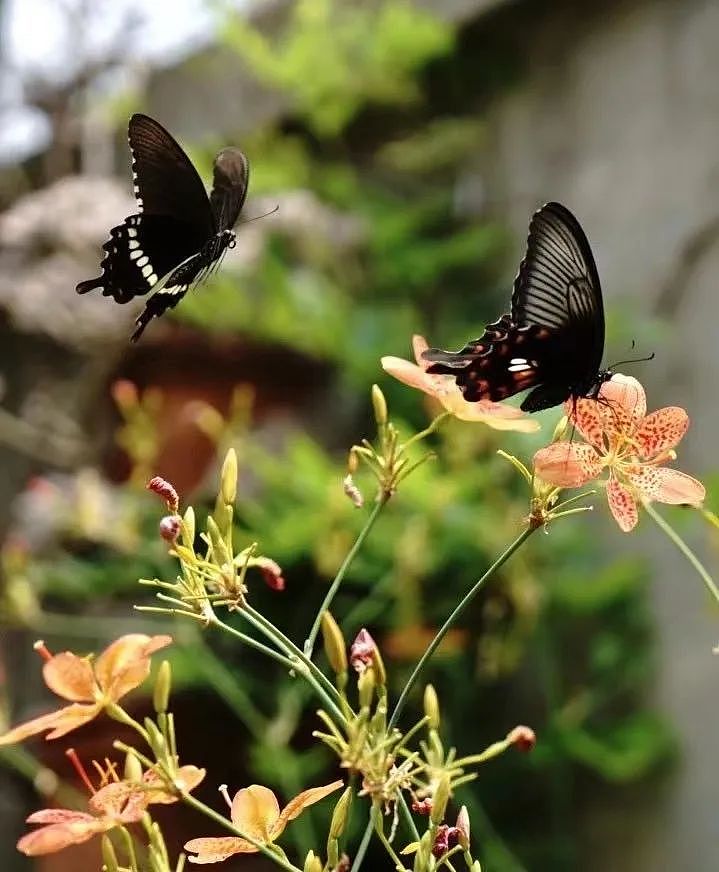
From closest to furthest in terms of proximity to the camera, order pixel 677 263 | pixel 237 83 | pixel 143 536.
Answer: pixel 143 536 → pixel 677 263 → pixel 237 83

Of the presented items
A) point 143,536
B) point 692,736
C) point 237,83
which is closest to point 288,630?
point 143,536

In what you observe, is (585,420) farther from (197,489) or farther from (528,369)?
(197,489)

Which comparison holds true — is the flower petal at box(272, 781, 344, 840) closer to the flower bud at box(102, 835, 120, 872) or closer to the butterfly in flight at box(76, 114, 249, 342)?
the flower bud at box(102, 835, 120, 872)

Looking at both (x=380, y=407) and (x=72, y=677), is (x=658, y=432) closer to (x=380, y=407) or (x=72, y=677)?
(x=380, y=407)

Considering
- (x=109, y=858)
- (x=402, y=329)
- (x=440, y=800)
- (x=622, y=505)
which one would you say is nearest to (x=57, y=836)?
(x=109, y=858)

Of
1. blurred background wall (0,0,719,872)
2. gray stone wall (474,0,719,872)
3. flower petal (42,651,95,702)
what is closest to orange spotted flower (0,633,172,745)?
flower petal (42,651,95,702)
